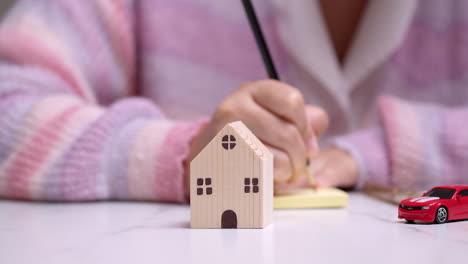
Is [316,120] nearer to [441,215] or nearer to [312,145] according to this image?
[312,145]

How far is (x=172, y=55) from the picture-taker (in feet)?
3.51

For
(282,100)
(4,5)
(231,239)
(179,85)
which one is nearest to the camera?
(231,239)

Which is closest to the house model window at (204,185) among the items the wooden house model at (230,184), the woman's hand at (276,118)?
the wooden house model at (230,184)

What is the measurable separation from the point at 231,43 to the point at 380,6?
13.0 inches

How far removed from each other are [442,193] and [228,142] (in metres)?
0.20

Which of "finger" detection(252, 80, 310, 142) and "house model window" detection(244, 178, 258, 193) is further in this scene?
"finger" detection(252, 80, 310, 142)

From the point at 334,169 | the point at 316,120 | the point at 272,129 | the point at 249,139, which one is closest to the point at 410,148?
the point at 334,169

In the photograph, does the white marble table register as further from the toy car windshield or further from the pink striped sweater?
the pink striped sweater

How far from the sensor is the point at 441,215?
44 centimetres

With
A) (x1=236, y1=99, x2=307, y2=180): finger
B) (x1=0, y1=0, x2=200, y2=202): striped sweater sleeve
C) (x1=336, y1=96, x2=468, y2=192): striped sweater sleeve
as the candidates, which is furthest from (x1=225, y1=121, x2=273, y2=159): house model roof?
(x1=336, y1=96, x2=468, y2=192): striped sweater sleeve

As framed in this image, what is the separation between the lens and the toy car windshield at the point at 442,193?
44 cm

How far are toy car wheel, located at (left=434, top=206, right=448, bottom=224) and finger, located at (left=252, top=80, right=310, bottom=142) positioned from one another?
0.19 meters

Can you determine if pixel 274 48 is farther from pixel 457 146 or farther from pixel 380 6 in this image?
pixel 457 146

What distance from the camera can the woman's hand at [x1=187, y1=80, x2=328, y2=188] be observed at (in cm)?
56
